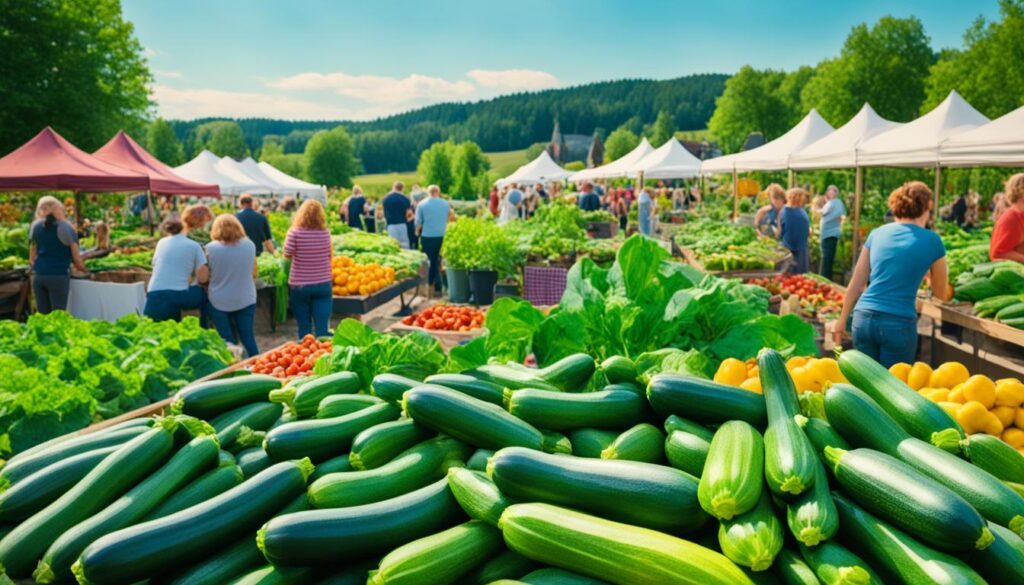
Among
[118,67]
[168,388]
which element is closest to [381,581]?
[168,388]

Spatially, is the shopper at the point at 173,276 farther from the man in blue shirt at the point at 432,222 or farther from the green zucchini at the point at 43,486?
the green zucchini at the point at 43,486

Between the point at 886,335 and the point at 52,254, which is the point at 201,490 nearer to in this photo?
the point at 886,335

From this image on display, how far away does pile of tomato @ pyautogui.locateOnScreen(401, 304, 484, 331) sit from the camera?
21.0 ft

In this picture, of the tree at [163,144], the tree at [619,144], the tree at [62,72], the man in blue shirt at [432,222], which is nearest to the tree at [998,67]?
the man in blue shirt at [432,222]

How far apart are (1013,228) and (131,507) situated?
23.6 feet

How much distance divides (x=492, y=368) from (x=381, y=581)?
0.99 meters

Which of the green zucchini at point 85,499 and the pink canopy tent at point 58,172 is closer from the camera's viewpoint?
the green zucchini at point 85,499

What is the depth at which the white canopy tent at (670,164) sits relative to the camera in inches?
870

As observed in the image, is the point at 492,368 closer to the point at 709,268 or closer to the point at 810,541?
the point at 810,541

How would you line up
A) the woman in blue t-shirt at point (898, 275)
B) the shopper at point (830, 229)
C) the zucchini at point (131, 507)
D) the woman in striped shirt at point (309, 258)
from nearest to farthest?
1. the zucchini at point (131, 507)
2. the woman in blue t-shirt at point (898, 275)
3. the woman in striped shirt at point (309, 258)
4. the shopper at point (830, 229)

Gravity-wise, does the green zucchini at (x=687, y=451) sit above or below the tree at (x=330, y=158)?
below

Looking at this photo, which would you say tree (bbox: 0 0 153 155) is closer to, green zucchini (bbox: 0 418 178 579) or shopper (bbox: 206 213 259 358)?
shopper (bbox: 206 213 259 358)

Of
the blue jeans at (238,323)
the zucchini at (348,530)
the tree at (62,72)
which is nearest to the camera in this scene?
the zucchini at (348,530)

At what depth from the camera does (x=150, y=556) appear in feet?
5.21
